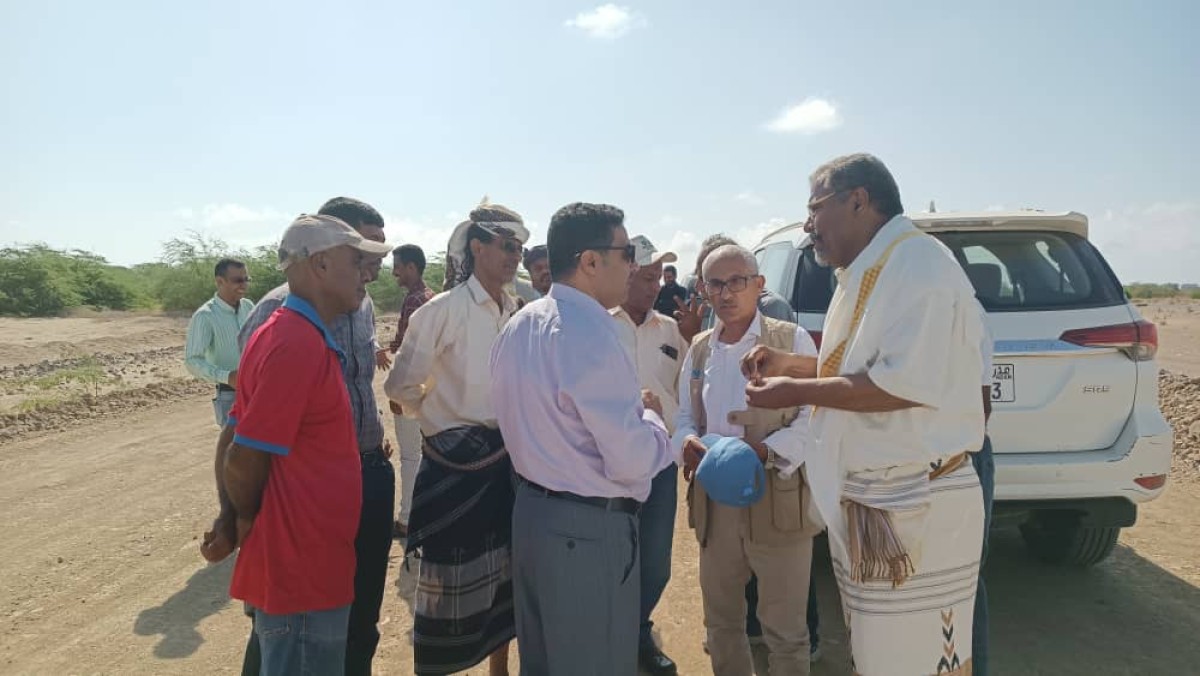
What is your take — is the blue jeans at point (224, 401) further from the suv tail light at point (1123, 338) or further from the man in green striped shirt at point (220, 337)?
the suv tail light at point (1123, 338)

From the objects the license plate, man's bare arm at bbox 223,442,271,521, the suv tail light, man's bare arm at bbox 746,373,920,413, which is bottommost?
man's bare arm at bbox 223,442,271,521

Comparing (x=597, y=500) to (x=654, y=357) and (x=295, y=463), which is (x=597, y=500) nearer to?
(x=295, y=463)

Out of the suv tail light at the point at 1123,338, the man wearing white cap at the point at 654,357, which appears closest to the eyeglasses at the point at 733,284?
the man wearing white cap at the point at 654,357

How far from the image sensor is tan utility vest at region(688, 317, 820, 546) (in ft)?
8.71

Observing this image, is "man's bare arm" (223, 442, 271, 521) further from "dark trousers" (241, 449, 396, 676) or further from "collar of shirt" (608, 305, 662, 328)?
"collar of shirt" (608, 305, 662, 328)

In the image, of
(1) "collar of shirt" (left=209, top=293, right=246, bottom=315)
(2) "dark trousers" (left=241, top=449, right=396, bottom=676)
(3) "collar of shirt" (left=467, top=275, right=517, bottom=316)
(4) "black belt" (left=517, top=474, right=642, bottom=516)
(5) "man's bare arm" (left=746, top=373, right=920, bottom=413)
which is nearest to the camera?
(5) "man's bare arm" (left=746, top=373, right=920, bottom=413)

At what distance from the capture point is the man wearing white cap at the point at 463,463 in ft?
8.88

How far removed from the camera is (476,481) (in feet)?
9.12

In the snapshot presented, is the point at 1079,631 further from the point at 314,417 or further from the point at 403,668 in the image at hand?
the point at 314,417

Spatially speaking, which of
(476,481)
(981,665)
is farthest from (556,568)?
(981,665)

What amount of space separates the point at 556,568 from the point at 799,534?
108 centimetres

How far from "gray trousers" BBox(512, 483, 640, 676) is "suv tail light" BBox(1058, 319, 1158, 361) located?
248cm

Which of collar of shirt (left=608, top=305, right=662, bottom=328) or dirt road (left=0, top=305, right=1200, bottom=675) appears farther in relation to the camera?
collar of shirt (left=608, top=305, right=662, bottom=328)

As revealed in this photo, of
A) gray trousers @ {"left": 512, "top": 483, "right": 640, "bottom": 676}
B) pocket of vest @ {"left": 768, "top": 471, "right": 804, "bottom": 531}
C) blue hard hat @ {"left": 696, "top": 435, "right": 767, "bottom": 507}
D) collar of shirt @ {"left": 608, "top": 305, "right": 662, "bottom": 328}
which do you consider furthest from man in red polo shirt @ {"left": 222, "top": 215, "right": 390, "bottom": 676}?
collar of shirt @ {"left": 608, "top": 305, "right": 662, "bottom": 328}
